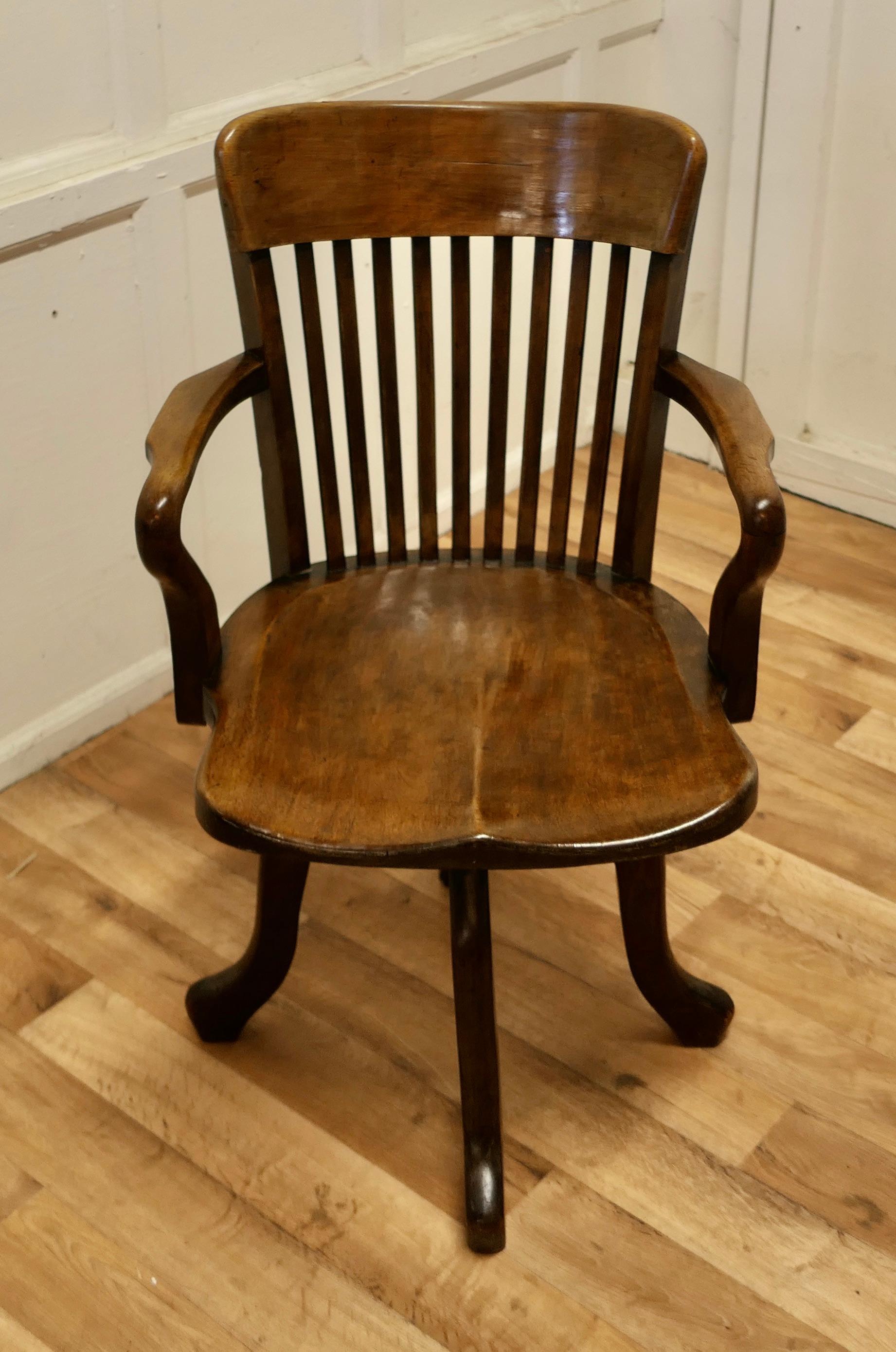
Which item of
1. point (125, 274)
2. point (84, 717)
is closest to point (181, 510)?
point (125, 274)

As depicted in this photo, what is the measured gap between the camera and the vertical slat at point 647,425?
139 centimetres

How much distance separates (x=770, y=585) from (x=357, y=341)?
1149 millimetres

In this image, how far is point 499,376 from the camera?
4.89 ft

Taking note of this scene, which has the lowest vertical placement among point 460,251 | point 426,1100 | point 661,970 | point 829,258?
point 426,1100

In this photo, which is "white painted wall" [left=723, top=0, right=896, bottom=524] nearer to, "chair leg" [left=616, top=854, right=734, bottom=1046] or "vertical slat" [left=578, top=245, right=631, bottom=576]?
"vertical slat" [left=578, top=245, right=631, bottom=576]

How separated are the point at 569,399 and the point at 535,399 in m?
0.04

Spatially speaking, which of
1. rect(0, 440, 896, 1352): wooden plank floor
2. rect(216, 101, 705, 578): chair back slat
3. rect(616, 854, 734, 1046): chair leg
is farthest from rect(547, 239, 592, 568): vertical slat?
rect(0, 440, 896, 1352): wooden plank floor

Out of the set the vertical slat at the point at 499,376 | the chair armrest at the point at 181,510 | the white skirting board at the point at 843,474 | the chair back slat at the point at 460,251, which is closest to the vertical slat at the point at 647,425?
the chair back slat at the point at 460,251

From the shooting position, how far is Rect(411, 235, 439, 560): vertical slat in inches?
57.0

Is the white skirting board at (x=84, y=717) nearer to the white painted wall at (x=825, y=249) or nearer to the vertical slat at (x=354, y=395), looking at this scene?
the vertical slat at (x=354, y=395)

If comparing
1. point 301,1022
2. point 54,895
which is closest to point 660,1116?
point 301,1022

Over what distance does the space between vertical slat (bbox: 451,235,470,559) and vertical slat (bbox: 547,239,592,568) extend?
10cm

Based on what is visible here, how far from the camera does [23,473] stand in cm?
179

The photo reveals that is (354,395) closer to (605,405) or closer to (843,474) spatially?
(605,405)
